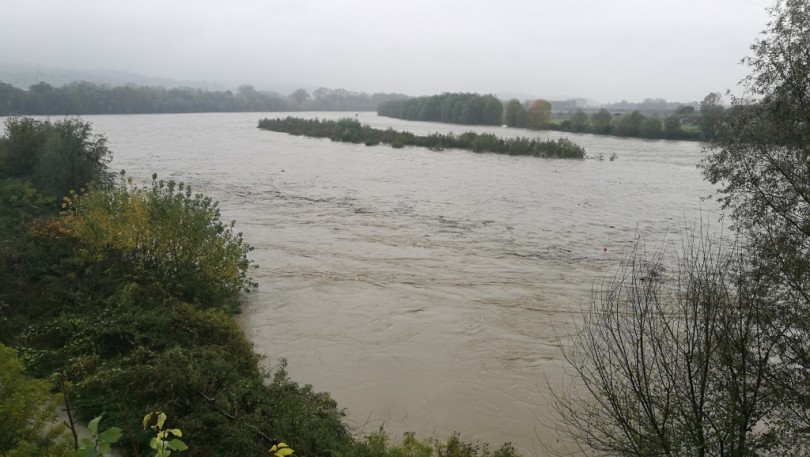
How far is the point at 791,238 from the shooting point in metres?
7.80

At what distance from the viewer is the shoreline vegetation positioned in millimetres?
6199

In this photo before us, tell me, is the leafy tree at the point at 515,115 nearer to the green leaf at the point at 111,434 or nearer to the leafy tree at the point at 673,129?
the leafy tree at the point at 673,129

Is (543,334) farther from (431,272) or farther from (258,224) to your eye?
(258,224)

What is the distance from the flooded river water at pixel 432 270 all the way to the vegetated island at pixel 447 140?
30.0 ft

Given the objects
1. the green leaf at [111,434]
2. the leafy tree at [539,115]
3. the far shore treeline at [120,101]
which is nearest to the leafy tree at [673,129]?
the leafy tree at [539,115]

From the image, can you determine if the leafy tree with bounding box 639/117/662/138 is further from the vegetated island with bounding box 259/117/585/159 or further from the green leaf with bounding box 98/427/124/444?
the green leaf with bounding box 98/427/124/444

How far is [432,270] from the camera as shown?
1553 cm

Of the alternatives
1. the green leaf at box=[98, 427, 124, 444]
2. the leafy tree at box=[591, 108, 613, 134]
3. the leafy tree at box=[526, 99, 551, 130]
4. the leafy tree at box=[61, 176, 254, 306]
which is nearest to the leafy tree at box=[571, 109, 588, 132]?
the leafy tree at box=[591, 108, 613, 134]

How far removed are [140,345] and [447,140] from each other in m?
45.8

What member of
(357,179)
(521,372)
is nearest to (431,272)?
(521,372)

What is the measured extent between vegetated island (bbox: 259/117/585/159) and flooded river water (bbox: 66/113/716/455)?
9.15m

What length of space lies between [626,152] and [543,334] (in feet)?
145

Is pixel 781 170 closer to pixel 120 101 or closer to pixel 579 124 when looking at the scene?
pixel 579 124

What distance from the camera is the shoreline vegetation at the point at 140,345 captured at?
6.20 m
